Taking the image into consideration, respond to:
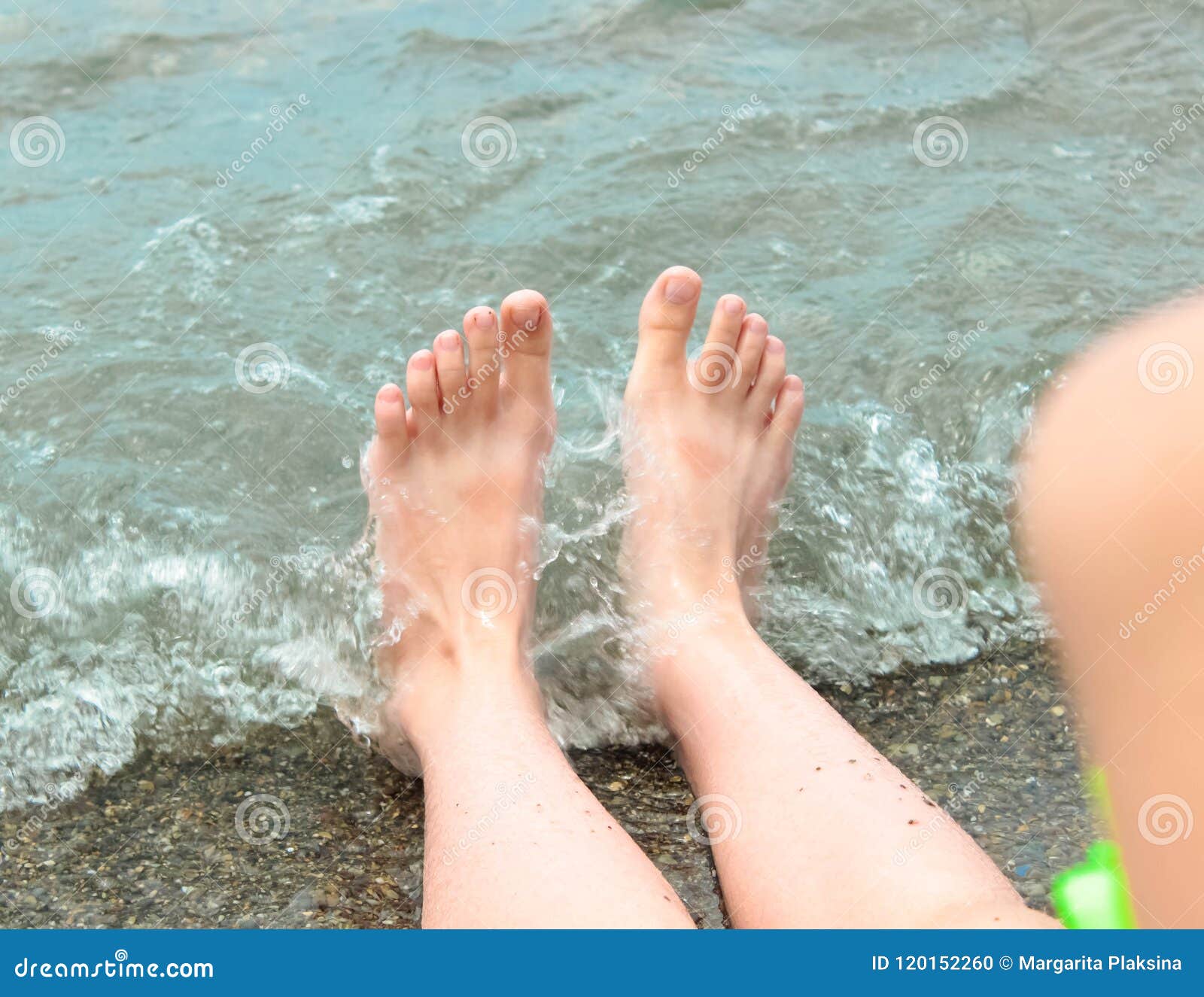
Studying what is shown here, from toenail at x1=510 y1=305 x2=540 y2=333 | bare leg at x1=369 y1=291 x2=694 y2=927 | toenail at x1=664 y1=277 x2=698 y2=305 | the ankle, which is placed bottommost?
→ the ankle

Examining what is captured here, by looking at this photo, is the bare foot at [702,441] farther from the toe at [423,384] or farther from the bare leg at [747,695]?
the toe at [423,384]

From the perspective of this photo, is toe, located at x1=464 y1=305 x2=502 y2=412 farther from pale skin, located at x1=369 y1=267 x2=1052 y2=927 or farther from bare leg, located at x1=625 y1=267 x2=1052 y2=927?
bare leg, located at x1=625 y1=267 x2=1052 y2=927

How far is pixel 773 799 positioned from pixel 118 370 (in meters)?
1.79

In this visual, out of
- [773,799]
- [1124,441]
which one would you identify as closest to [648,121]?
[1124,441]

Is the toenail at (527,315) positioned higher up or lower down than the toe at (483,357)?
higher up

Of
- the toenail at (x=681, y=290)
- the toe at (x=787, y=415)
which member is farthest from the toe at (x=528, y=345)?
the toe at (x=787, y=415)

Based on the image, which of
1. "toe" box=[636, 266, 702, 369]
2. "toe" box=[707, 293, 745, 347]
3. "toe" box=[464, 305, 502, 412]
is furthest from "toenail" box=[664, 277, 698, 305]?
"toe" box=[464, 305, 502, 412]

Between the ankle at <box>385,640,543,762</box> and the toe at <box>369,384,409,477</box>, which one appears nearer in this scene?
the ankle at <box>385,640,543,762</box>

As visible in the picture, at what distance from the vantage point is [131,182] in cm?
318

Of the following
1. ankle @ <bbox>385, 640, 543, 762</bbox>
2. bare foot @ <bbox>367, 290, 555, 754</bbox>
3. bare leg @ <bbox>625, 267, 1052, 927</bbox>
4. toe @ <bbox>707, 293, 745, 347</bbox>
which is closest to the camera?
bare leg @ <bbox>625, 267, 1052, 927</bbox>

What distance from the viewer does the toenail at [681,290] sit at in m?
2.29

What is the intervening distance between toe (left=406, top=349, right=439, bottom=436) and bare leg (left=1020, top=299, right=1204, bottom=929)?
1.08m

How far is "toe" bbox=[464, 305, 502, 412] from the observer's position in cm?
219

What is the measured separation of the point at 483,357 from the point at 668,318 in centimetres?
37
